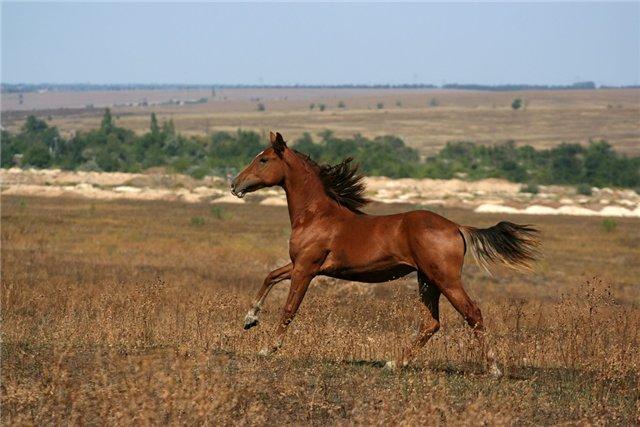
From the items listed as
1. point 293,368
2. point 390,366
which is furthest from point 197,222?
point 293,368

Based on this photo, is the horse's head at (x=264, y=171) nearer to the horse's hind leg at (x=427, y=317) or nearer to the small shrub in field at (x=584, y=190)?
the horse's hind leg at (x=427, y=317)

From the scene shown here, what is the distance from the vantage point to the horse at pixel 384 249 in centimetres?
1015

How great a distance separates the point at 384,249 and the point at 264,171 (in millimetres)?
1773

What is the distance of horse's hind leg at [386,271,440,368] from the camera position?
1027 cm

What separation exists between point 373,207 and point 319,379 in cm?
4736

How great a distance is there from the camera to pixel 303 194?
1123 cm

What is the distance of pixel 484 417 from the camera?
7727mm

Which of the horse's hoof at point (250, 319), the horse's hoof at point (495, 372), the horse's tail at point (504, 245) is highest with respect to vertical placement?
the horse's tail at point (504, 245)

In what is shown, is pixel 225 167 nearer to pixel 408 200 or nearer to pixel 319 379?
pixel 408 200

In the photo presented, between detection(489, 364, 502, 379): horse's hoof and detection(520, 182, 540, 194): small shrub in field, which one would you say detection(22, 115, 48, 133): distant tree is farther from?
detection(489, 364, 502, 379): horse's hoof

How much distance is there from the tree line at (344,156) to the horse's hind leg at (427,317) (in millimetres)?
65938

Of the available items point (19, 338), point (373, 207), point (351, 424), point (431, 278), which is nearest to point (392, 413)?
point (351, 424)

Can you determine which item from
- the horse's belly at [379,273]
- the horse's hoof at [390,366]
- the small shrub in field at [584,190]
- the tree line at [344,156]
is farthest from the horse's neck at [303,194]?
the tree line at [344,156]

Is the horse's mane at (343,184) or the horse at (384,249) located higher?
the horse's mane at (343,184)
